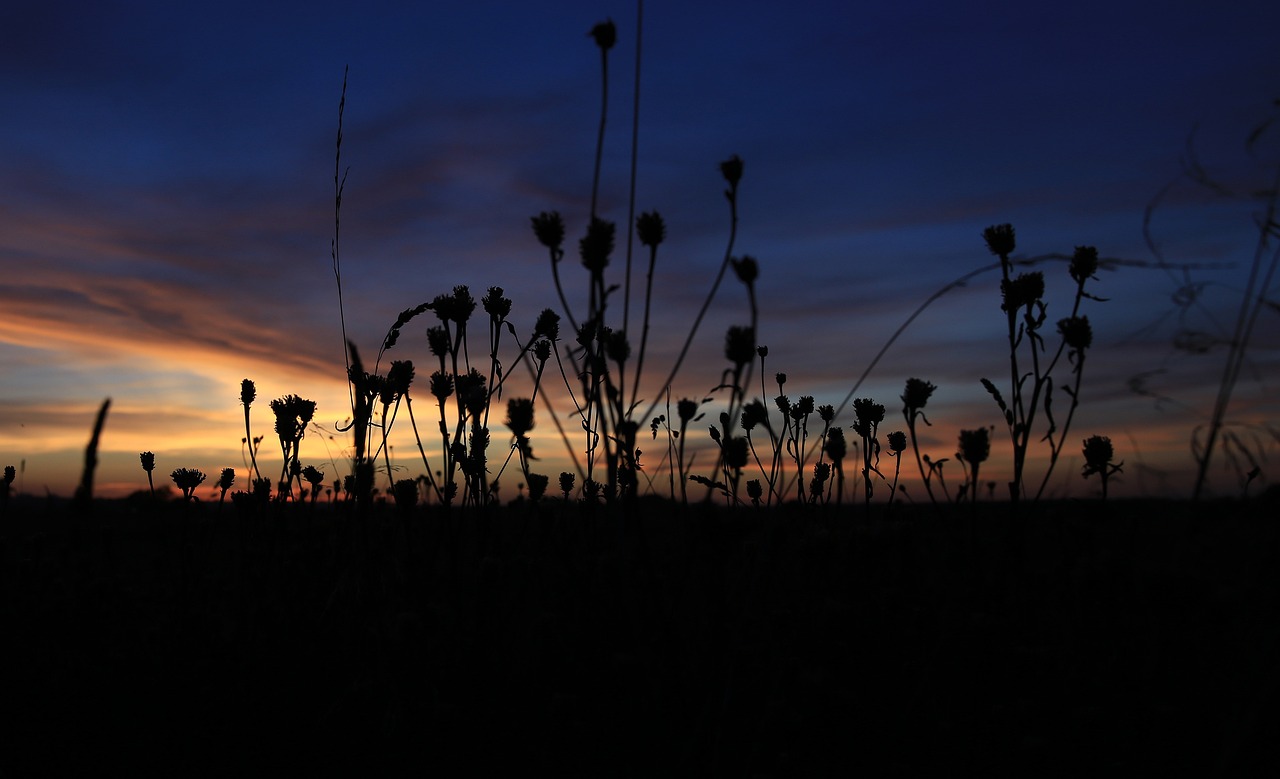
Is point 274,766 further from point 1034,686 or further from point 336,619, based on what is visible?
point 1034,686

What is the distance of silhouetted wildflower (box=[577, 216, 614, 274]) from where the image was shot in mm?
1817

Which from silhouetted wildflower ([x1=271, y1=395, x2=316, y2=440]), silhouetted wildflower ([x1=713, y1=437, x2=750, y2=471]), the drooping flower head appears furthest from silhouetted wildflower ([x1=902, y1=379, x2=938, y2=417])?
silhouetted wildflower ([x1=271, y1=395, x2=316, y2=440])

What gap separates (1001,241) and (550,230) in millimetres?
2026

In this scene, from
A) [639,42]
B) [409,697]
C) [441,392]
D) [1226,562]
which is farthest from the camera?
[1226,562]

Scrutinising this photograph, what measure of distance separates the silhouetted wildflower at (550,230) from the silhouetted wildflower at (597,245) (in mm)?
125

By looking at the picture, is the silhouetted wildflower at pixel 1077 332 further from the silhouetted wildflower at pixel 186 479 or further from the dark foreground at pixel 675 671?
the silhouetted wildflower at pixel 186 479

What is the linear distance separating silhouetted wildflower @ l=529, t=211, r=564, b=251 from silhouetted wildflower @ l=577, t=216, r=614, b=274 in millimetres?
125

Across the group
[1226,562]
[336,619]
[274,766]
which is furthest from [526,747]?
[1226,562]

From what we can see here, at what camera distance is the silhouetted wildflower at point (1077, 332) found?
2949 millimetres

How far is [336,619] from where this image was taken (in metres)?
3.10

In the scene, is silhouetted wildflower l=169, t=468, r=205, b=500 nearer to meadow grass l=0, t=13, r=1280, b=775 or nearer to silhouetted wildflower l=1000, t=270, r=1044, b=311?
meadow grass l=0, t=13, r=1280, b=775

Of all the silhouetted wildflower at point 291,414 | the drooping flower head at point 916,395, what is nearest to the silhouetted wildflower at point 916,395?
the drooping flower head at point 916,395

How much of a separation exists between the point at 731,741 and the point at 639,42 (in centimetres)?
175

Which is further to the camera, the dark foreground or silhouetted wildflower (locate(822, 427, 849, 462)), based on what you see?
silhouetted wildflower (locate(822, 427, 849, 462))
